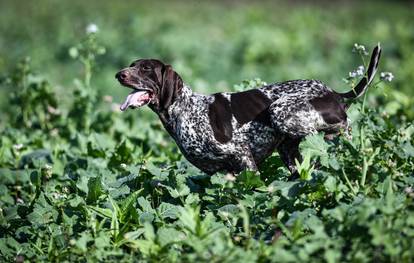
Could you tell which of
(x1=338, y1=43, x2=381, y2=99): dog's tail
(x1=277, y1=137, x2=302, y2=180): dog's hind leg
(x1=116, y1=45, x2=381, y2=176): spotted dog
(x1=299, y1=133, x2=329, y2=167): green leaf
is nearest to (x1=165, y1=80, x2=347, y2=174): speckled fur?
(x1=116, y1=45, x2=381, y2=176): spotted dog

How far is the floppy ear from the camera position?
6477mm

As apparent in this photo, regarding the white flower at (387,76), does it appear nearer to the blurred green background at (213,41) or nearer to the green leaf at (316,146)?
the green leaf at (316,146)

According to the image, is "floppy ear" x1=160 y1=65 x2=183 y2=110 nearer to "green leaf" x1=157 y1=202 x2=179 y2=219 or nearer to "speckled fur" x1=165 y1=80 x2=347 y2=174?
"speckled fur" x1=165 y1=80 x2=347 y2=174

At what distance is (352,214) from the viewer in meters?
5.43

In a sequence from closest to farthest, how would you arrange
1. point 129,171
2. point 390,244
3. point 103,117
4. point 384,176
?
point 390,244 → point 384,176 → point 129,171 → point 103,117

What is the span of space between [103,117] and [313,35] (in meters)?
10.8

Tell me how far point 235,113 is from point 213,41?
490 inches

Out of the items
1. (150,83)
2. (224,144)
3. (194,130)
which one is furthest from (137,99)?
(224,144)

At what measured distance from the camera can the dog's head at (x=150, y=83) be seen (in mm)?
6387

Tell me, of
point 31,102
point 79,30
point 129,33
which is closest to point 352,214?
point 31,102

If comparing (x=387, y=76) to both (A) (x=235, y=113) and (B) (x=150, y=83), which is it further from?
(B) (x=150, y=83)

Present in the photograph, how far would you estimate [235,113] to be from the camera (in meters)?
6.48

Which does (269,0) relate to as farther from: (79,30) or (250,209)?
(250,209)

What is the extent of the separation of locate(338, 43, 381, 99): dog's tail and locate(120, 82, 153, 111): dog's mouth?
1.55 meters
